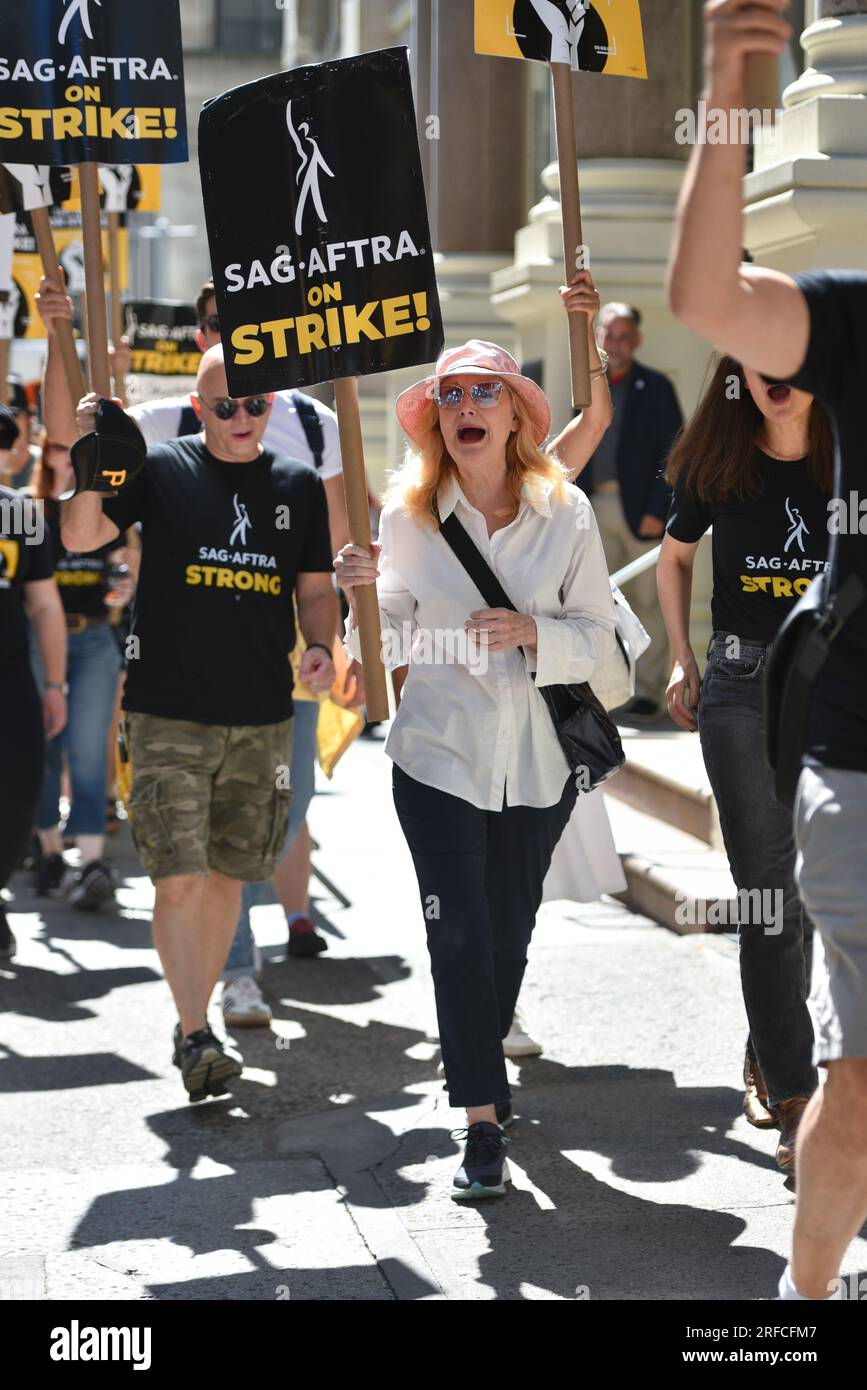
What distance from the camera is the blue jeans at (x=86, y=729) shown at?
951 cm

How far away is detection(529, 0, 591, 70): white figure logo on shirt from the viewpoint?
18.6ft

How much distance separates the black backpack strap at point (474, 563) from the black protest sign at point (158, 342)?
307 inches

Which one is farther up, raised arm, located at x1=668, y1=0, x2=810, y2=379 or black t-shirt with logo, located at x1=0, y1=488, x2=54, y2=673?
raised arm, located at x1=668, y1=0, x2=810, y2=379

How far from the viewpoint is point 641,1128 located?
565 cm

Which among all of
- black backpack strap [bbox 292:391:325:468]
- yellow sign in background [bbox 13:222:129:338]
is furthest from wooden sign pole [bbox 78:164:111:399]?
yellow sign in background [bbox 13:222:129:338]

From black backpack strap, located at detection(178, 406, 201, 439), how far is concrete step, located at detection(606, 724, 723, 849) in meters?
2.64

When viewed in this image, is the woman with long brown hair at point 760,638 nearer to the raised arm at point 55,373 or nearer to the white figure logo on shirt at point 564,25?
the white figure logo on shirt at point 564,25

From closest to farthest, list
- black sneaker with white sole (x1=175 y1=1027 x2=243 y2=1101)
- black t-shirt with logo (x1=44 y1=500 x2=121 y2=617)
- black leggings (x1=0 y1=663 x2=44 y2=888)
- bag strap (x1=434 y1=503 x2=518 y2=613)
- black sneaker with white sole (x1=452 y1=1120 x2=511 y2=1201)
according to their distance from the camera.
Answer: black sneaker with white sole (x1=452 y1=1120 x2=511 y2=1201)
bag strap (x1=434 y1=503 x2=518 y2=613)
black sneaker with white sole (x1=175 y1=1027 x2=243 y2=1101)
black leggings (x1=0 y1=663 x2=44 y2=888)
black t-shirt with logo (x1=44 y1=500 x2=121 y2=617)

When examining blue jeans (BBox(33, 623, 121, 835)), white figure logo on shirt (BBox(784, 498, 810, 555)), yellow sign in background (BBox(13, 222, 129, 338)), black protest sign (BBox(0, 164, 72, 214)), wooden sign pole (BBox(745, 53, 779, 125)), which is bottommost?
blue jeans (BBox(33, 623, 121, 835))

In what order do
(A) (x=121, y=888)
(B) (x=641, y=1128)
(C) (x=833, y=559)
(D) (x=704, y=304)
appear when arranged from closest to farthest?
1. (D) (x=704, y=304)
2. (C) (x=833, y=559)
3. (B) (x=641, y=1128)
4. (A) (x=121, y=888)

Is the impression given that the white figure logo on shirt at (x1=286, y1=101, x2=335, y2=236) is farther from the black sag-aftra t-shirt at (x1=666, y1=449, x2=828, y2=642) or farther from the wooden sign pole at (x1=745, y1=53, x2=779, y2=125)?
the wooden sign pole at (x1=745, y1=53, x2=779, y2=125)

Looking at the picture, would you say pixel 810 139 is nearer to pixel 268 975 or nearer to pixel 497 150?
pixel 268 975

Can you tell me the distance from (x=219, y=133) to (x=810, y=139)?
3.21 m
